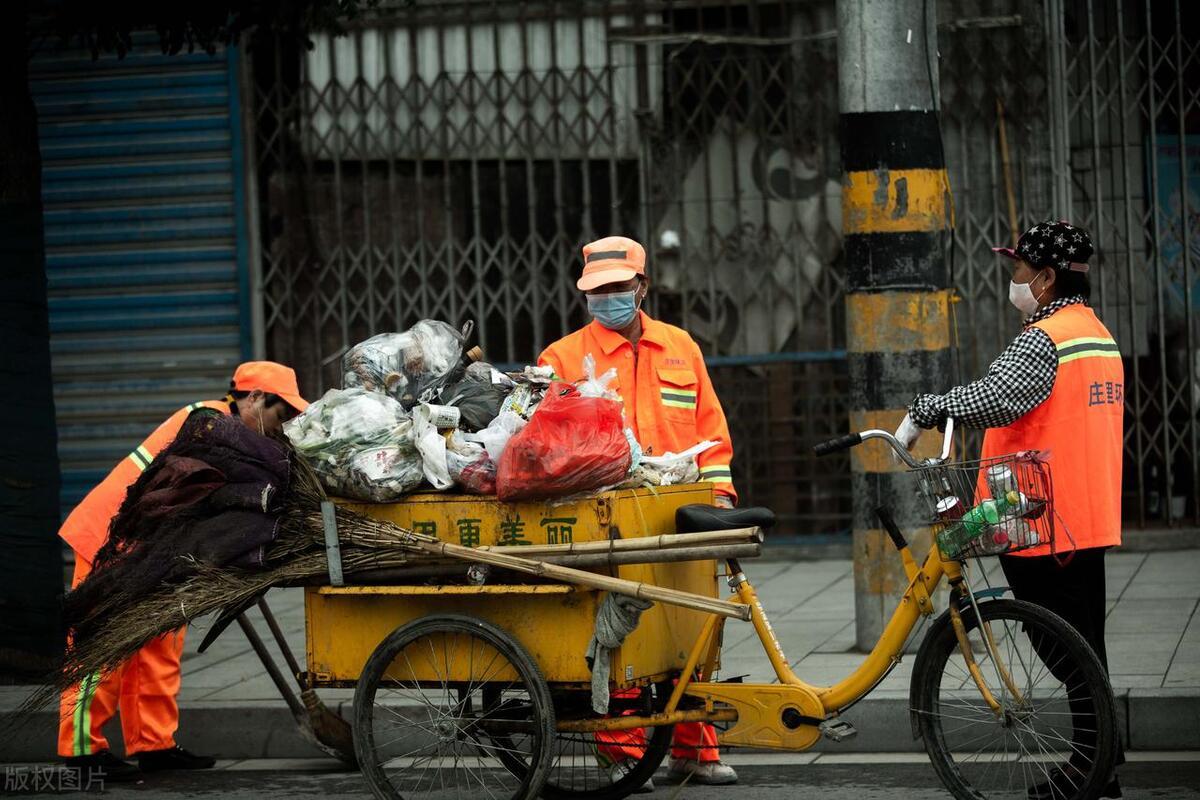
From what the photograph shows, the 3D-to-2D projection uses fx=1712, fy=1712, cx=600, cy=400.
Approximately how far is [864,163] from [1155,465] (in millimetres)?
3761

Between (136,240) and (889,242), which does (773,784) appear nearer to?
(889,242)

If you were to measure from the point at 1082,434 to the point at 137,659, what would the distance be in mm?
3438

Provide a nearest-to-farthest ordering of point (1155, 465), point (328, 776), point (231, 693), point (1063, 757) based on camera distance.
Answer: point (1063, 757) → point (328, 776) → point (231, 693) → point (1155, 465)

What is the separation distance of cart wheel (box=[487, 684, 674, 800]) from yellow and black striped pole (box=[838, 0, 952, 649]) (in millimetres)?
2095

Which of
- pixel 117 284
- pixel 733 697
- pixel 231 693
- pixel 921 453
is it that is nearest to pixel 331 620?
pixel 733 697

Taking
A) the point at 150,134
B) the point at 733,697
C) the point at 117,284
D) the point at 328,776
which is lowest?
the point at 328,776

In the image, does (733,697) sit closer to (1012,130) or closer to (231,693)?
(231,693)

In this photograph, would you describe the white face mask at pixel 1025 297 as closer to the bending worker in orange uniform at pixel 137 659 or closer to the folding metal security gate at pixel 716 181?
the bending worker in orange uniform at pixel 137 659

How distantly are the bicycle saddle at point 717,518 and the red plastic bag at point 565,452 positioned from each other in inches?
9.2

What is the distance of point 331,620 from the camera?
5258 millimetres

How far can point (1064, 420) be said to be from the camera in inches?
201

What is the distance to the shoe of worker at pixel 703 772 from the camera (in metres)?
5.94

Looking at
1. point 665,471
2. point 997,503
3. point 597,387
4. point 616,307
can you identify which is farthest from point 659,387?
point 997,503

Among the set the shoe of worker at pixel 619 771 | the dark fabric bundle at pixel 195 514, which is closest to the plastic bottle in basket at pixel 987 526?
the shoe of worker at pixel 619 771
